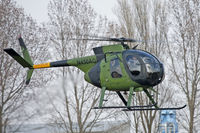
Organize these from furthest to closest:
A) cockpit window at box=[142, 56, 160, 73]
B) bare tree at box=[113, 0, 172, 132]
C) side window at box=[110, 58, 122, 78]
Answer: bare tree at box=[113, 0, 172, 132] → side window at box=[110, 58, 122, 78] → cockpit window at box=[142, 56, 160, 73]

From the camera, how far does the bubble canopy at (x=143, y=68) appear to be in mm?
8469

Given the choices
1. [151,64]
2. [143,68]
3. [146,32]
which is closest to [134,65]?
[143,68]

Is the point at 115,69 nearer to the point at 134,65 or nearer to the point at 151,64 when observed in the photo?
the point at 134,65

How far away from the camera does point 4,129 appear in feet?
42.4

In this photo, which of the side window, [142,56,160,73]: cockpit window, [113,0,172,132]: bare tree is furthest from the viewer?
[113,0,172,132]: bare tree

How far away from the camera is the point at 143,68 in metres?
8.48

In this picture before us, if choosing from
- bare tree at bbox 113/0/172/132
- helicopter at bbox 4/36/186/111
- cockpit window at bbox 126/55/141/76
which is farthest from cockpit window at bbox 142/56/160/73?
bare tree at bbox 113/0/172/132

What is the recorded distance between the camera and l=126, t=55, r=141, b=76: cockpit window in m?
8.55

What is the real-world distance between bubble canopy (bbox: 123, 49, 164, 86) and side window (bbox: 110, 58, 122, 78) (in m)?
0.24

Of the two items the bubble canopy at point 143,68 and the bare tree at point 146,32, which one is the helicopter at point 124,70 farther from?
the bare tree at point 146,32

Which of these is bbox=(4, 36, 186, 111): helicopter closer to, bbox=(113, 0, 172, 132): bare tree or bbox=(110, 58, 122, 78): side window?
bbox=(110, 58, 122, 78): side window

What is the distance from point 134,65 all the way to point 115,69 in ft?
1.92

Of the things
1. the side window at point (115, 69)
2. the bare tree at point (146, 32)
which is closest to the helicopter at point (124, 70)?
the side window at point (115, 69)

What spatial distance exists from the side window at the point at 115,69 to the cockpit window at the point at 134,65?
0.34m
